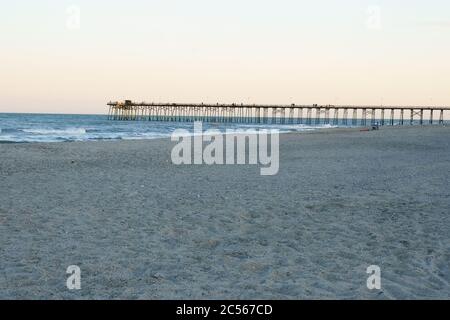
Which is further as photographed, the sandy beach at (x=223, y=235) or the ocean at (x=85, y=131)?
the ocean at (x=85, y=131)

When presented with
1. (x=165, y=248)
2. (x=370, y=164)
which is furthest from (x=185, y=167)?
(x=165, y=248)

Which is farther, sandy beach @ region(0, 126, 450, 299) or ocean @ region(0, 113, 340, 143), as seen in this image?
ocean @ region(0, 113, 340, 143)

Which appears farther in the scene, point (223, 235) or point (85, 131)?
point (85, 131)

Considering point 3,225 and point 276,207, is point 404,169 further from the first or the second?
point 3,225

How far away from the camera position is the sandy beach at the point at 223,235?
15.8 feet

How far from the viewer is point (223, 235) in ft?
21.9

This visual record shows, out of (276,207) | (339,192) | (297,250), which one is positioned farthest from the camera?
(339,192)

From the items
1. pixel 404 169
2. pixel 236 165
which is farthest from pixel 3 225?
pixel 404 169

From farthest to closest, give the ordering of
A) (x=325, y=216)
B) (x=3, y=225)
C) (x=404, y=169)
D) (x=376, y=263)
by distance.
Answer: (x=404, y=169) < (x=325, y=216) < (x=3, y=225) < (x=376, y=263)

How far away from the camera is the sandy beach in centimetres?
480

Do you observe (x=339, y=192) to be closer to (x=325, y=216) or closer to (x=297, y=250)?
(x=325, y=216)

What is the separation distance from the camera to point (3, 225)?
6969mm

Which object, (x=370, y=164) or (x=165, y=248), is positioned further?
(x=370, y=164)
